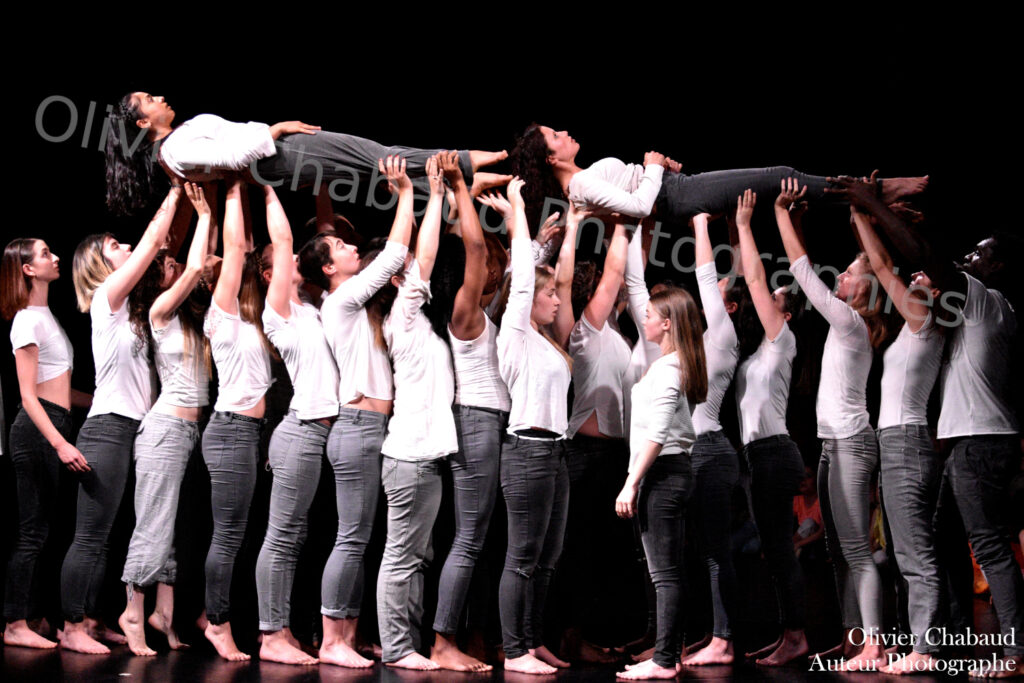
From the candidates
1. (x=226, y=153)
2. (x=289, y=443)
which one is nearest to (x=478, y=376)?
(x=289, y=443)

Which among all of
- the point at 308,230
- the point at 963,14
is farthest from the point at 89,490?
the point at 963,14

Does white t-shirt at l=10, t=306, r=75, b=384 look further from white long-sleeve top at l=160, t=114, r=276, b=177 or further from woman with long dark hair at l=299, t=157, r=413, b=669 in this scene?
woman with long dark hair at l=299, t=157, r=413, b=669

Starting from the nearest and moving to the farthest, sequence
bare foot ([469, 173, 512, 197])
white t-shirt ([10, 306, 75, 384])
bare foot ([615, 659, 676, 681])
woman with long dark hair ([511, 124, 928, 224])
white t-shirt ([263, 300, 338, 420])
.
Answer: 1. bare foot ([615, 659, 676, 681])
2. white t-shirt ([263, 300, 338, 420])
3. woman with long dark hair ([511, 124, 928, 224])
4. white t-shirt ([10, 306, 75, 384])
5. bare foot ([469, 173, 512, 197])

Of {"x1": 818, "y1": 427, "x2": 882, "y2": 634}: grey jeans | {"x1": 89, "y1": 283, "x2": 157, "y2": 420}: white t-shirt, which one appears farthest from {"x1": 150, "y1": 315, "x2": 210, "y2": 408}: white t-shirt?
{"x1": 818, "y1": 427, "x2": 882, "y2": 634}: grey jeans

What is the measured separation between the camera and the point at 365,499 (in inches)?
163

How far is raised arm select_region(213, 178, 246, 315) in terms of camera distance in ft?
14.0

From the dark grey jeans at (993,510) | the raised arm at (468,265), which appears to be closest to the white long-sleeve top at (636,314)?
the raised arm at (468,265)

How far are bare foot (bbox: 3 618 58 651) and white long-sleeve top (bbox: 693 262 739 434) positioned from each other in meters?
2.98

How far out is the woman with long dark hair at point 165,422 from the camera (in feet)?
14.0

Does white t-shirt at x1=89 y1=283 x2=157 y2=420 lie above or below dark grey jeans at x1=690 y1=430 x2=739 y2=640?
above

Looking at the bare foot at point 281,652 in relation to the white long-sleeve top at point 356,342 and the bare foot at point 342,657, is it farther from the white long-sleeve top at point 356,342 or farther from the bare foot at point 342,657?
the white long-sleeve top at point 356,342

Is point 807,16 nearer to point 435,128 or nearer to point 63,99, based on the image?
point 435,128

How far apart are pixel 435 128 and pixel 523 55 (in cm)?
74

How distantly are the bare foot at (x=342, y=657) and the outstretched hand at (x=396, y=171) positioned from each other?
6.30 feet
